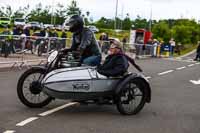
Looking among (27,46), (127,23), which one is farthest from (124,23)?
(27,46)

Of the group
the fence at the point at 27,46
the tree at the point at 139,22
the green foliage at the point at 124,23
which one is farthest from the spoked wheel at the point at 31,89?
the tree at the point at 139,22

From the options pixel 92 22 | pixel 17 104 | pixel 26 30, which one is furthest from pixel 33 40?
pixel 92 22

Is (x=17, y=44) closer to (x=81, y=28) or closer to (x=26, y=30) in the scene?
(x=26, y=30)

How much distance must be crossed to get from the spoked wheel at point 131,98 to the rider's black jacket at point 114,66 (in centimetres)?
29

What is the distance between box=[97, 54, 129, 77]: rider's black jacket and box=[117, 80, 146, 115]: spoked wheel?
0.96ft

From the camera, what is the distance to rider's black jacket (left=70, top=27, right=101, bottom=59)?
871cm

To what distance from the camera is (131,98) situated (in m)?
8.60

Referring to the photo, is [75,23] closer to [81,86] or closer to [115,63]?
[115,63]

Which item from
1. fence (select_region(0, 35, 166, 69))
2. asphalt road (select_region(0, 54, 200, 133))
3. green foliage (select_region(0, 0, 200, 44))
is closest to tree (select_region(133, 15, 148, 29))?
green foliage (select_region(0, 0, 200, 44))

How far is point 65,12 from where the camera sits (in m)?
86.5

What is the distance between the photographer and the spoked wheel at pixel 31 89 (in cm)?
864

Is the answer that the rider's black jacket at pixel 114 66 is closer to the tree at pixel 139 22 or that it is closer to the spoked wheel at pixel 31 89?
the spoked wheel at pixel 31 89

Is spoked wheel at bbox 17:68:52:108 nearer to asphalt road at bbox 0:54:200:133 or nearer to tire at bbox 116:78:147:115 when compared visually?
asphalt road at bbox 0:54:200:133

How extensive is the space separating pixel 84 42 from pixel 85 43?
3cm
